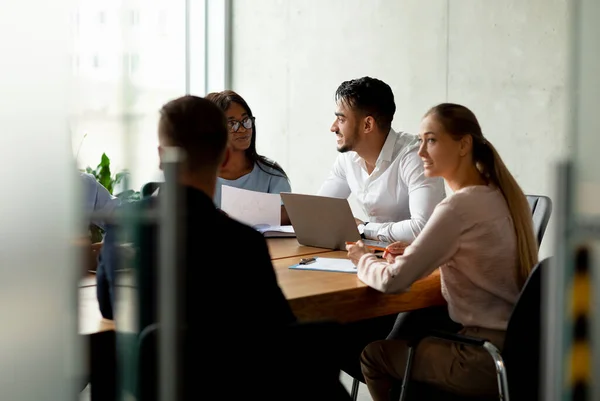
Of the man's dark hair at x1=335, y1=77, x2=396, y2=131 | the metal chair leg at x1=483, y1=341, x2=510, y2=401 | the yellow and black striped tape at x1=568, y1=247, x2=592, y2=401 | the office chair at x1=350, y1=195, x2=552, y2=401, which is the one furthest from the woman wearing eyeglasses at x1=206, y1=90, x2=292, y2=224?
the yellow and black striped tape at x1=568, y1=247, x2=592, y2=401

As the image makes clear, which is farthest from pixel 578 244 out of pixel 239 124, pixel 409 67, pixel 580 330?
pixel 409 67

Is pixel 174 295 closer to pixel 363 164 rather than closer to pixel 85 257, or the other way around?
pixel 85 257

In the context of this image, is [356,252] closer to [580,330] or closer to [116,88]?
[580,330]

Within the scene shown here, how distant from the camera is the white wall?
178 inches

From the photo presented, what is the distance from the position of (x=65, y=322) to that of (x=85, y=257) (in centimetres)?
13

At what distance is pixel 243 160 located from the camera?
373 cm

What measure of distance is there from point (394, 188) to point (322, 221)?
1.79ft

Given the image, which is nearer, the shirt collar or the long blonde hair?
the long blonde hair

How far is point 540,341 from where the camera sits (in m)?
2.22

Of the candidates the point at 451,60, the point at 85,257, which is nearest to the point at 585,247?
the point at 85,257

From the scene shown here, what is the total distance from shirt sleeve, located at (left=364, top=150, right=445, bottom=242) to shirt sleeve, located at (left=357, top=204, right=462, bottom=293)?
70 cm

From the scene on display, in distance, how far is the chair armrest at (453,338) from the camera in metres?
2.23

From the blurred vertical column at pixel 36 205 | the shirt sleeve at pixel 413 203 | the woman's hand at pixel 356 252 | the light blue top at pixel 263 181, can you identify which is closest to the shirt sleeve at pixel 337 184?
the light blue top at pixel 263 181

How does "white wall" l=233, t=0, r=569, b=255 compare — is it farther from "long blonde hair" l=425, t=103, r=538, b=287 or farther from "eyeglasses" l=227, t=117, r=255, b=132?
"long blonde hair" l=425, t=103, r=538, b=287
